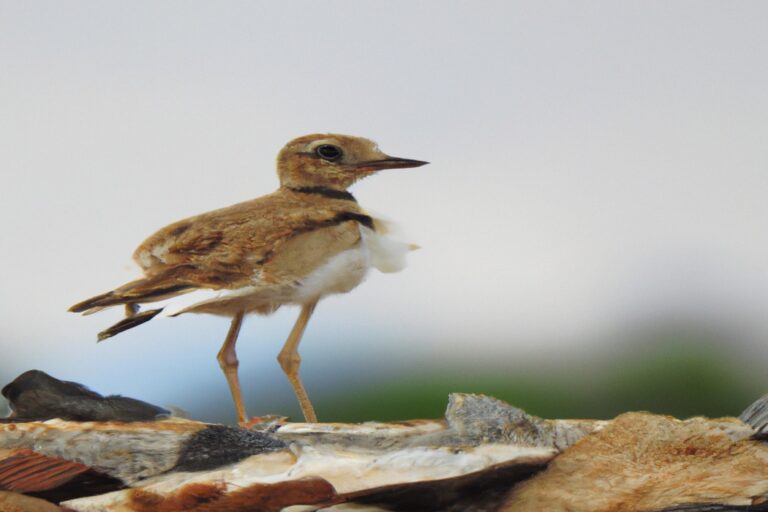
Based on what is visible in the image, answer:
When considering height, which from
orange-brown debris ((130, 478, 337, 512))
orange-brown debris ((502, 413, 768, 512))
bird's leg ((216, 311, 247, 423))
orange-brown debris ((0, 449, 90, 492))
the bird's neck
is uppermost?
the bird's neck

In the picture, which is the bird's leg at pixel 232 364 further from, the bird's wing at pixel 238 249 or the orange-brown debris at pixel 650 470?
the orange-brown debris at pixel 650 470

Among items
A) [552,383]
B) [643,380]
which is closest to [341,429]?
[552,383]

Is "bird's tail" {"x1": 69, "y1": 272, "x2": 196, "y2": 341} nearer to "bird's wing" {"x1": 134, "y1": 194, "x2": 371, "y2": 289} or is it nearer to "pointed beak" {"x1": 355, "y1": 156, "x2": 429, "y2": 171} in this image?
"bird's wing" {"x1": 134, "y1": 194, "x2": 371, "y2": 289}

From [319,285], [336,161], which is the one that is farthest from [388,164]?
[319,285]

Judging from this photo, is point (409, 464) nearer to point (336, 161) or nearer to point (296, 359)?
point (296, 359)

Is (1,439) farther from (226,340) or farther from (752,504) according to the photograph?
(752,504)

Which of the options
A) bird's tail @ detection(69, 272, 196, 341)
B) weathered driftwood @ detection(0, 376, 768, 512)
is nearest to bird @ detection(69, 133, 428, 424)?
bird's tail @ detection(69, 272, 196, 341)
